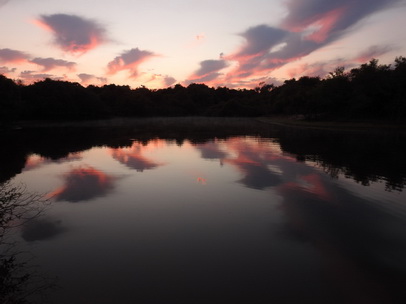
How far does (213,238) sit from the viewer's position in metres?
8.30

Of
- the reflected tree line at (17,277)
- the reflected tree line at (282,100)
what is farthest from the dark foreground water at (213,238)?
the reflected tree line at (282,100)

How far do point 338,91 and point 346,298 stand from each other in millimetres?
69720

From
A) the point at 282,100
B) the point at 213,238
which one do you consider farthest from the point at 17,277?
the point at 282,100

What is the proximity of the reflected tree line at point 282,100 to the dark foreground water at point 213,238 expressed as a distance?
50979 mm

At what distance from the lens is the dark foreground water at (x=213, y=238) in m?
6.05

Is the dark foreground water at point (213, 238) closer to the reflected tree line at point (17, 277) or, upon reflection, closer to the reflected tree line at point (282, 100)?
the reflected tree line at point (17, 277)

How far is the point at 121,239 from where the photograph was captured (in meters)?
8.26

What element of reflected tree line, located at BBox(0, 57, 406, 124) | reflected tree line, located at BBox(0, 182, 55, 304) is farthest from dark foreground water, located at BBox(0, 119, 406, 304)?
reflected tree line, located at BBox(0, 57, 406, 124)

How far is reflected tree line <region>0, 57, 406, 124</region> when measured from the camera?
5847cm

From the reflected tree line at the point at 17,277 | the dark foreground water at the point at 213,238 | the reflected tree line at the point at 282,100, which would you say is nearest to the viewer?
the reflected tree line at the point at 17,277

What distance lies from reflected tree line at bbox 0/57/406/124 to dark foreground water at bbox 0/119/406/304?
50979 mm

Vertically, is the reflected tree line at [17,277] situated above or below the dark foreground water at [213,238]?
above

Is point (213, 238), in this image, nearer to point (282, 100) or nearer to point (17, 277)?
point (17, 277)

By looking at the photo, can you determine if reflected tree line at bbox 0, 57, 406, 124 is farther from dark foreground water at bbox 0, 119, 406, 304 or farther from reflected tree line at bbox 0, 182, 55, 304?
reflected tree line at bbox 0, 182, 55, 304
